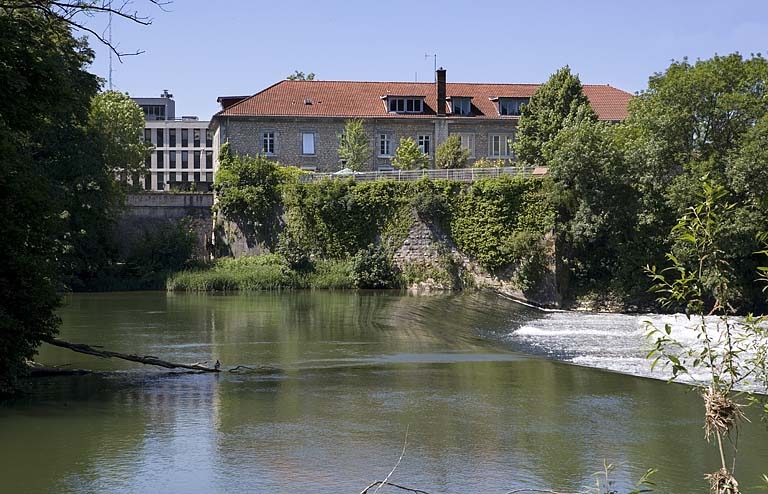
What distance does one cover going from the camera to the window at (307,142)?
50000 millimetres

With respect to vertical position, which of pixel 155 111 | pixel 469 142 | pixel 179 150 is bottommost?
pixel 469 142

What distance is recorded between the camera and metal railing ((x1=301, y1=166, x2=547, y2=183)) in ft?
124

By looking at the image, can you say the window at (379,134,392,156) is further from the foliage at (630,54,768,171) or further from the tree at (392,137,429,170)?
→ the foliage at (630,54,768,171)

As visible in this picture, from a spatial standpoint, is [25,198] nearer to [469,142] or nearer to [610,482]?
[610,482]

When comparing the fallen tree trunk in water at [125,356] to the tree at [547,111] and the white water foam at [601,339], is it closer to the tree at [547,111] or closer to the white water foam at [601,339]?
the white water foam at [601,339]

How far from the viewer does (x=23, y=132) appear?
1555 cm

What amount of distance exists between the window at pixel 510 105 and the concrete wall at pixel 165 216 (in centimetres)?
1702

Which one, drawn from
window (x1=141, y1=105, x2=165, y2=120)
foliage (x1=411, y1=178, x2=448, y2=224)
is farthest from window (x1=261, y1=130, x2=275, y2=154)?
window (x1=141, y1=105, x2=165, y2=120)

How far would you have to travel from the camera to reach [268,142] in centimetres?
4922

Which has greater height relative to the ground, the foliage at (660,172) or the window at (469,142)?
the window at (469,142)

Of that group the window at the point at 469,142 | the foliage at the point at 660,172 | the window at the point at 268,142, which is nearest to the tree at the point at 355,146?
the window at the point at 268,142

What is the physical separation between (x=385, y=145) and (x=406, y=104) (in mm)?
2625

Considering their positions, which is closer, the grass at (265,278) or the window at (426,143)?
the grass at (265,278)

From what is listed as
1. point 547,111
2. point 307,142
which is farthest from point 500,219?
point 307,142
